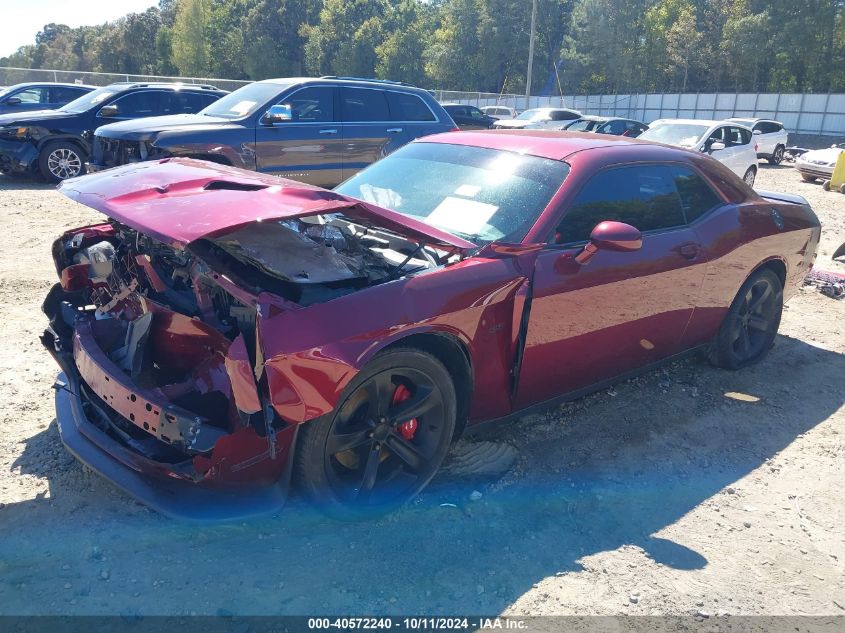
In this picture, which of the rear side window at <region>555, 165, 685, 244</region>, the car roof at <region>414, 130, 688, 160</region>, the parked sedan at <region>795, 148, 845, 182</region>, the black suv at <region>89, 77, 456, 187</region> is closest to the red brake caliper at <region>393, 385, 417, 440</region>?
the rear side window at <region>555, 165, 685, 244</region>

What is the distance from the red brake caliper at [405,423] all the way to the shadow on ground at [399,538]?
364 millimetres

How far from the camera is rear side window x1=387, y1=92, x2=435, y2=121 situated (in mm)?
9719

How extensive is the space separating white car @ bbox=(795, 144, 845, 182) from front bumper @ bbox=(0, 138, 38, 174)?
17.6 m

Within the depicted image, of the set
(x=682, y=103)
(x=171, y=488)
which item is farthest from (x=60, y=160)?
(x=682, y=103)

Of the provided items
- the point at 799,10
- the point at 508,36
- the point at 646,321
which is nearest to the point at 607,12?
the point at 508,36

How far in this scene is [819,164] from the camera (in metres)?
16.6

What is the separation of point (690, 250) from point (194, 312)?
2.98 metres

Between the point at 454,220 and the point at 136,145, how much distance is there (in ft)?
22.0

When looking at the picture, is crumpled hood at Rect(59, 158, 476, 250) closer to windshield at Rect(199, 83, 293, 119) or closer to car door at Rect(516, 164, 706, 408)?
car door at Rect(516, 164, 706, 408)

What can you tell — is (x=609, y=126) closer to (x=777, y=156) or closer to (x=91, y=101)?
(x=777, y=156)

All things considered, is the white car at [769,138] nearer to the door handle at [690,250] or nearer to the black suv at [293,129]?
the black suv at [293,129]

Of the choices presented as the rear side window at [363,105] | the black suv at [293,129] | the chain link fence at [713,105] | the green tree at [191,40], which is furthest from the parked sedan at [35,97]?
the green tree at [191,40]

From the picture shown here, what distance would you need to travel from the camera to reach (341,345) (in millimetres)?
2523

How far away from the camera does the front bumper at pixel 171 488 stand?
2502 millimetres
